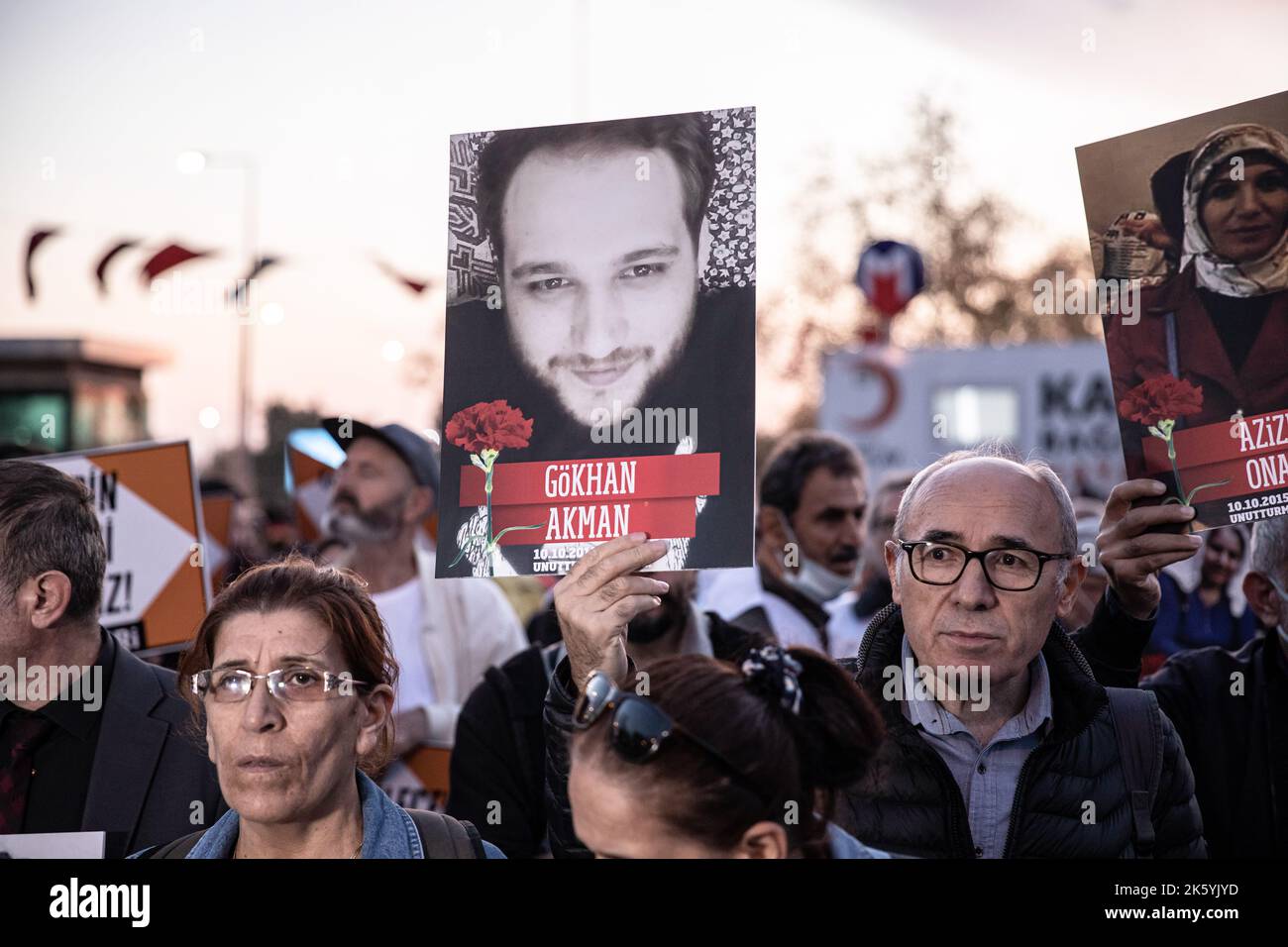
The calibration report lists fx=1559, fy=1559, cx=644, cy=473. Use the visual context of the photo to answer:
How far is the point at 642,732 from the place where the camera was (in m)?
2.69

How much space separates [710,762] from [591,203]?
1.37m

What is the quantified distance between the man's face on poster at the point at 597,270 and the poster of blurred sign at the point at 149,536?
1921mm

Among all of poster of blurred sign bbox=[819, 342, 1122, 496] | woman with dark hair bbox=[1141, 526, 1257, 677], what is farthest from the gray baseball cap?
poster of blurred sign bbox=[819, 342, 1122, 496]

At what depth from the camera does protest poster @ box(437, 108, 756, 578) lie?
11.1 ft

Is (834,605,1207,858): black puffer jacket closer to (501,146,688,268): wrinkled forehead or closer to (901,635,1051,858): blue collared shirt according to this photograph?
(901,635,1051,858): blue collared shirt

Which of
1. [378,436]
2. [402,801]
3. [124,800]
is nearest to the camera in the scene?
[124,800]

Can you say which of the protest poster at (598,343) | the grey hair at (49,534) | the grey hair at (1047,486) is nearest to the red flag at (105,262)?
the grey hair at (49,534)

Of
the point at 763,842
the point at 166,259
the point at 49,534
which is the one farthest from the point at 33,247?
the point at 763,842

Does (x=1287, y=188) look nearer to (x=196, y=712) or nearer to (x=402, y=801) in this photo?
(x=196, y=712)

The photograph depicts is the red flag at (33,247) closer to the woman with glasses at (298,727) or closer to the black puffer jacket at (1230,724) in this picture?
the woman with glasses at (298,727)

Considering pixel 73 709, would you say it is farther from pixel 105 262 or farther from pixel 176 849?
pixel 105 262

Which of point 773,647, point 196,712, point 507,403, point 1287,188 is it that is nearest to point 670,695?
point 773,647
